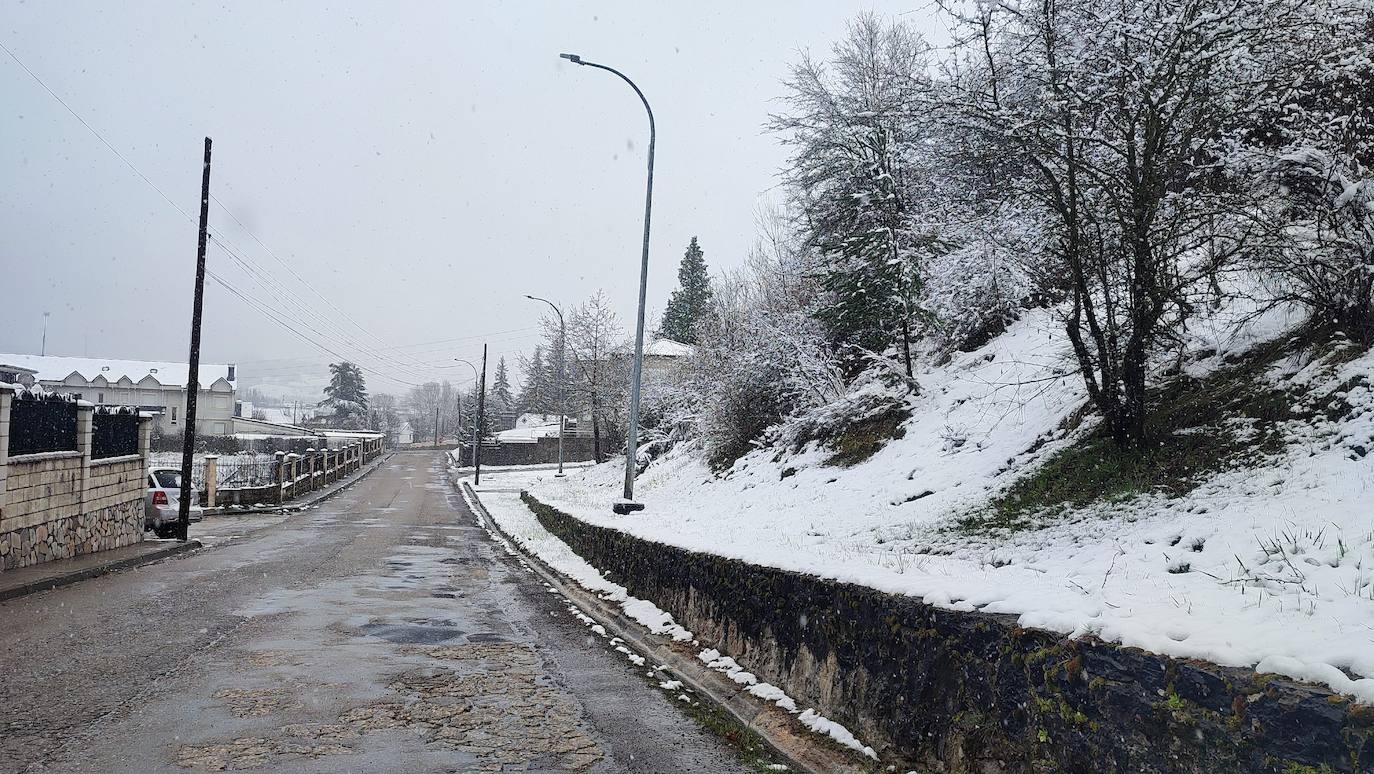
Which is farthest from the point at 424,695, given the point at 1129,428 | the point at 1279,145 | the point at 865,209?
the point at 865,209

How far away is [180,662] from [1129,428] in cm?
1159

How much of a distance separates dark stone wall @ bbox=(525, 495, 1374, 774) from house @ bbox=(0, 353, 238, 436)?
95452mm

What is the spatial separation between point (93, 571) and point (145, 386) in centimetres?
9629

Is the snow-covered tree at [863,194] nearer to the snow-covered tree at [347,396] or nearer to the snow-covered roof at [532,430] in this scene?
the snow-covered roof at [532,430]

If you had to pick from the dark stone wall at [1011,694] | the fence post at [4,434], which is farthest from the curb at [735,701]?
the fence post at [4,434]

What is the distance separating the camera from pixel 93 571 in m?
14.6

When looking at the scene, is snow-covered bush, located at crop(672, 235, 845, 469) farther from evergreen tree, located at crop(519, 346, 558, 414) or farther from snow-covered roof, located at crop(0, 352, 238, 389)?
snow-covered roof, located at crop(0, 352, 238, 389)

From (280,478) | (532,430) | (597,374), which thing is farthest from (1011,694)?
(532,430)

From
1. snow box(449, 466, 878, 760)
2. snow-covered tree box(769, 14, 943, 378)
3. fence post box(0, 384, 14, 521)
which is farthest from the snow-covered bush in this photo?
fence post box(0, 384, 14, 521)

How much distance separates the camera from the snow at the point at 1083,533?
12.7 feet

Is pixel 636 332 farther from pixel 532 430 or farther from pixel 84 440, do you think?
pixel 532 430

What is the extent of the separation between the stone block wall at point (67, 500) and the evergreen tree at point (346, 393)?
100 m

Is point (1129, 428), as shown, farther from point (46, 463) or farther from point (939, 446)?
point (46, 463)

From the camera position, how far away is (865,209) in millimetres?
25250
